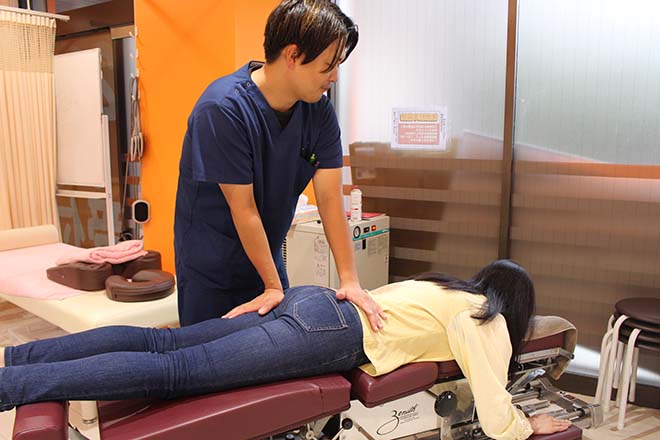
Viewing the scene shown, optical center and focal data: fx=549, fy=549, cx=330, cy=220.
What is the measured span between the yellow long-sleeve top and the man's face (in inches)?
22.5

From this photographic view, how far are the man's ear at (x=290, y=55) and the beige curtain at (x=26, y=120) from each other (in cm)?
291

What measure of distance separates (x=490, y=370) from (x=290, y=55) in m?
0.91

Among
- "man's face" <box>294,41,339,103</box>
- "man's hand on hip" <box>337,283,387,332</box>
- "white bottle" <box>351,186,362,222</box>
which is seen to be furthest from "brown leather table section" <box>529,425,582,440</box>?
"white bottle" <box>351,186,362,222</box>

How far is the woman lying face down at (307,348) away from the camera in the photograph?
1113 mm

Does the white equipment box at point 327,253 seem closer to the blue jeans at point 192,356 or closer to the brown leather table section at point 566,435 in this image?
the blue jeans at point 192,356

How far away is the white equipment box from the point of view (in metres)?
2.67

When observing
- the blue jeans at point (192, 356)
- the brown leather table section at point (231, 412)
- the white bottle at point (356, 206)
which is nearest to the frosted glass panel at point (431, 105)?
the white bottle at point (356, 206)

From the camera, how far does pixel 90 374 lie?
1.09 metres

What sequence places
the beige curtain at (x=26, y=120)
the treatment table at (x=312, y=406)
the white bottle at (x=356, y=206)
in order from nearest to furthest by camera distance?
the treatment table at (x=312, y=406)
the white bottle at (x=356, y=206)
the beige curtain at (x=26, y=120)

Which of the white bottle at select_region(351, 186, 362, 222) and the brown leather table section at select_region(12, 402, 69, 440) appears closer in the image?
the brown leather table section at select_region(12, 402, 69, 440)

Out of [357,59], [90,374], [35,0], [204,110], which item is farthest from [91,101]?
[90,374]

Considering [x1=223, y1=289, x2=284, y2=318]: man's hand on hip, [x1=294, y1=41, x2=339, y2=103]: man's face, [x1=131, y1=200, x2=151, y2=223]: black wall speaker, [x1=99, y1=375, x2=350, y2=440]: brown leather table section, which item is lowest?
[x1=99, y1=375, x2=350, y2=440]: brown leather table section

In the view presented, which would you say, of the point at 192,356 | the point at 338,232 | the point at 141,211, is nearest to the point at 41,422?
the point at 192,356

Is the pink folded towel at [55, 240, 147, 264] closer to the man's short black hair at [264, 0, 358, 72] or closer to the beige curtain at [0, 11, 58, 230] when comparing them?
the beige curtain at [0, 11, 58, 230]
